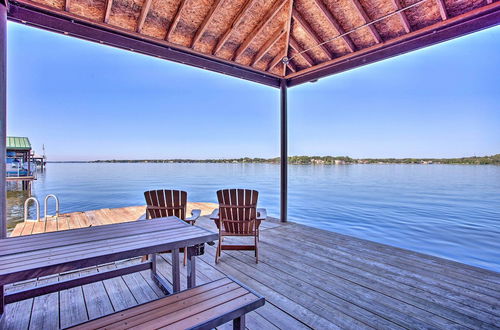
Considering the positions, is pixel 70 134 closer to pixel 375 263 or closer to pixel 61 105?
pixel 61 105

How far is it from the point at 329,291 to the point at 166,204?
1.94m

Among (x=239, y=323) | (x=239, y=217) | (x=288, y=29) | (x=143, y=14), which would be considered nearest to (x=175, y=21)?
(x=143, y=14)

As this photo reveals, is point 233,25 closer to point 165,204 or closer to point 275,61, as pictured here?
point 275,61

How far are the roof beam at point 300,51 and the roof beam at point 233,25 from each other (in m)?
0.97

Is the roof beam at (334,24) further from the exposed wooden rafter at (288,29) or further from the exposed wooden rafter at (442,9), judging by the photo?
the exposed wooden rafter at (442,9)

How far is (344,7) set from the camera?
2949mm

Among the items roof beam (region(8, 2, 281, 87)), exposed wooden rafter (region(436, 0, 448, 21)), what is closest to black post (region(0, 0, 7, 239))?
roof beam (region(8, 2, 281, 87))

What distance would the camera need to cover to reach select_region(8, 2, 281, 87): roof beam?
232 cm

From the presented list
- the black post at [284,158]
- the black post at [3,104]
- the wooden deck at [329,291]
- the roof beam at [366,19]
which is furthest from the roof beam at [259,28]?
the wooden deck at [329,291]

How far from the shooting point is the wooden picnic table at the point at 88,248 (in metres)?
1.14

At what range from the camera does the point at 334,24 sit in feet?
10.2

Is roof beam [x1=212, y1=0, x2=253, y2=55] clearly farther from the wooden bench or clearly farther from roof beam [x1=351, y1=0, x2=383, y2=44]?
the wooden bench

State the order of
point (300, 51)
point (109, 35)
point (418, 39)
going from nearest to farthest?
point (109, 35) < point (418, 39) < point (300, 51)

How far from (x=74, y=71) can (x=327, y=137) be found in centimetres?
1854
